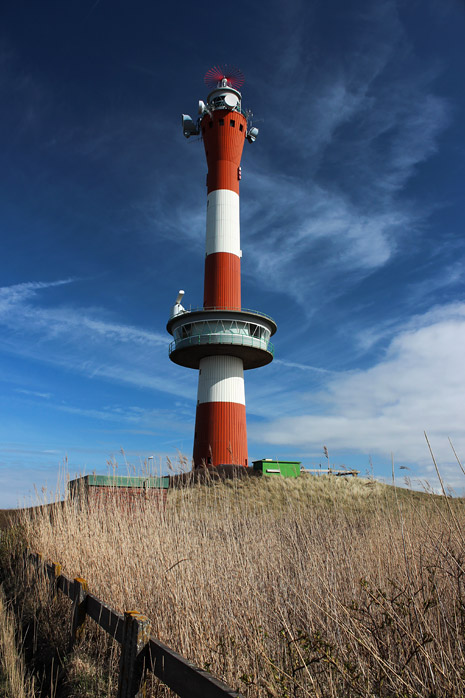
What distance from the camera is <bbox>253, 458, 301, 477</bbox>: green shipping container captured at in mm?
25122

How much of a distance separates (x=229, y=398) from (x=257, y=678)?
22.0m

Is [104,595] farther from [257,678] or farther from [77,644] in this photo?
[257,678]

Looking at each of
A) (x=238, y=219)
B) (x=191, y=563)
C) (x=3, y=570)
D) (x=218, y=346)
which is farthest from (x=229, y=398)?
(x=191, y=563)

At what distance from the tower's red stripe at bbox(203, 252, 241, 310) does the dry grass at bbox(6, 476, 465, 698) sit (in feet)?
60.2

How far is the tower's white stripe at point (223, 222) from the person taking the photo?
27969 mm

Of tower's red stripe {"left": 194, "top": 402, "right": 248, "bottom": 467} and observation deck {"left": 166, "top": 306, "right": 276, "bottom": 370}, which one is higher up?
observation deck {"left": 166, "top": 306, "right": 276, "bottom": 370}

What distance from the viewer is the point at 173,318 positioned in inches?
1089

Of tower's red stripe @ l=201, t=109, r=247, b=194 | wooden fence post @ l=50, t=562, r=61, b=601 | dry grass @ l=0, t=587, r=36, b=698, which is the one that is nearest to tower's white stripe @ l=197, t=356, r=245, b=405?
tower's red stripe @ l=201, t=109, r=247, b=194

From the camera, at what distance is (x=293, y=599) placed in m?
5.11

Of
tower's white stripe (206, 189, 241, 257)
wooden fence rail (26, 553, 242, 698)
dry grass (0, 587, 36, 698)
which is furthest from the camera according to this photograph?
tower's white stripe (206, 189, 241, 257)

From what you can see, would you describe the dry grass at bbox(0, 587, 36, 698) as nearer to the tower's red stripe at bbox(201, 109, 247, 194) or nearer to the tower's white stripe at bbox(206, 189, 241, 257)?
the tower's white stripe at bbox(206, 189, 241, 257)

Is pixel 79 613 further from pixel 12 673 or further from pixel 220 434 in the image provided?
pixel 220 434

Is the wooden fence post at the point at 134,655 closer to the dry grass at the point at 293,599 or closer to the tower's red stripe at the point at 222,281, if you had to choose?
the dry grass at the point at 293,599

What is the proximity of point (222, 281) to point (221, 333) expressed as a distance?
10.8ft
